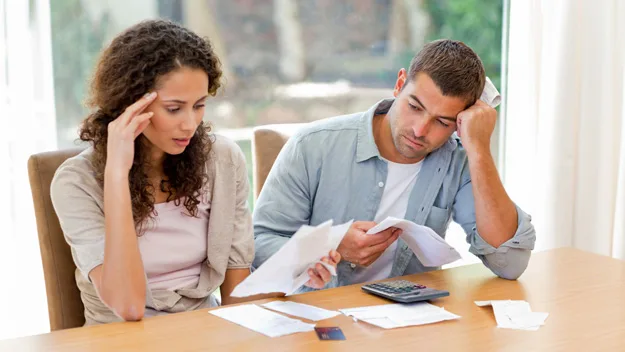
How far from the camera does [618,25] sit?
3.49 metres

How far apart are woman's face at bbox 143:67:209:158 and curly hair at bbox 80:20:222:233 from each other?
0.02m

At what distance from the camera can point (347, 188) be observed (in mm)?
2146

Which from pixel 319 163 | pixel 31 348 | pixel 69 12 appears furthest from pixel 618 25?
pixel 31 348

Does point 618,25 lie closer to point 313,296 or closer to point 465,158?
point 465,158

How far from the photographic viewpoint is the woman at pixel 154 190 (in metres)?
1.71

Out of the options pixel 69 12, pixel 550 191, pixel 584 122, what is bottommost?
pixel 550 191

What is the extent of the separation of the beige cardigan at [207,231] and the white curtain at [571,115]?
6.43 ft

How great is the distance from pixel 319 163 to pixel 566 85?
5.86 feet

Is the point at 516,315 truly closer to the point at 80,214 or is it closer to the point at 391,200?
the point at 391,200

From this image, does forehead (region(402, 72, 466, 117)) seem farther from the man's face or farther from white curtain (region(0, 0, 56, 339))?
white curtain (region(0, 0, 56, 339))

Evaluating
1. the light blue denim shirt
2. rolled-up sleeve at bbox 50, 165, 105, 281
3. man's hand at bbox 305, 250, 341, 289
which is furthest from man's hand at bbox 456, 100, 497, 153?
rolled-up sleeve at bbox 50, 165, 105, 281

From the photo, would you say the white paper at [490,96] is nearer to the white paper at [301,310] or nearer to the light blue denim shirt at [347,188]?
the light blue denim shirt at [347,188]

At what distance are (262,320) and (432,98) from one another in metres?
0.77

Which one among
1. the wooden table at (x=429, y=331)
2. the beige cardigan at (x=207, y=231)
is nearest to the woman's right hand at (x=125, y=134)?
the beige cardigan at (x=207, y=231)
